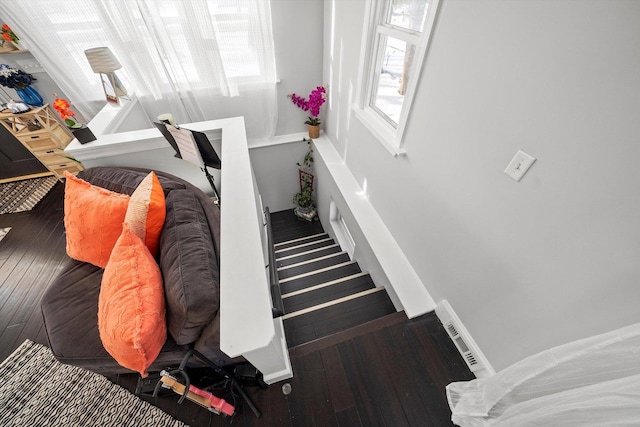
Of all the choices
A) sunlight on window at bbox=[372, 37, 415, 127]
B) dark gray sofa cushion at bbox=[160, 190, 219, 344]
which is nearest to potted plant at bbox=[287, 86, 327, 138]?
sunlight on window at bbox=[372, 37, 415, 127]

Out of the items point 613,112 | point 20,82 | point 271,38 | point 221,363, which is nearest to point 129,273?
point 221,363

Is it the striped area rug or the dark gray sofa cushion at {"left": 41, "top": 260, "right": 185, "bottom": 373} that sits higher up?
the dark gray sofa cushion at {"left": 41, "top": 260, "right": 185, "bottom": 373}

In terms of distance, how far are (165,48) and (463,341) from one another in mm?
3130

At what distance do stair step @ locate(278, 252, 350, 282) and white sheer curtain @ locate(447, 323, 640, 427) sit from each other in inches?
64.0

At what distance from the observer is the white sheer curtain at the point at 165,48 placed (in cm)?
183

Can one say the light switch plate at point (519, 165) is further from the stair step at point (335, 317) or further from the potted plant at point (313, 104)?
the potted plant at point (313, 104)

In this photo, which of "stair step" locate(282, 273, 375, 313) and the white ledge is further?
"stair step" locate(282, 273, 375, 313)

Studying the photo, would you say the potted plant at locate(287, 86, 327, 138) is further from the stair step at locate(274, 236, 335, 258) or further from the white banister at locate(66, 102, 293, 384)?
the stair step at locate(274, 236, 335, 258)

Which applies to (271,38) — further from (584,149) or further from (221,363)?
(221,363)

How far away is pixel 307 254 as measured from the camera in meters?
2.70

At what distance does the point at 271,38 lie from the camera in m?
2.19

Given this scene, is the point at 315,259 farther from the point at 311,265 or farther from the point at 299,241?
the point at 299,241

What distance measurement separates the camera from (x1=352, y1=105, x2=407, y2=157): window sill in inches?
59.6

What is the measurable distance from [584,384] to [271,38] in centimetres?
287
